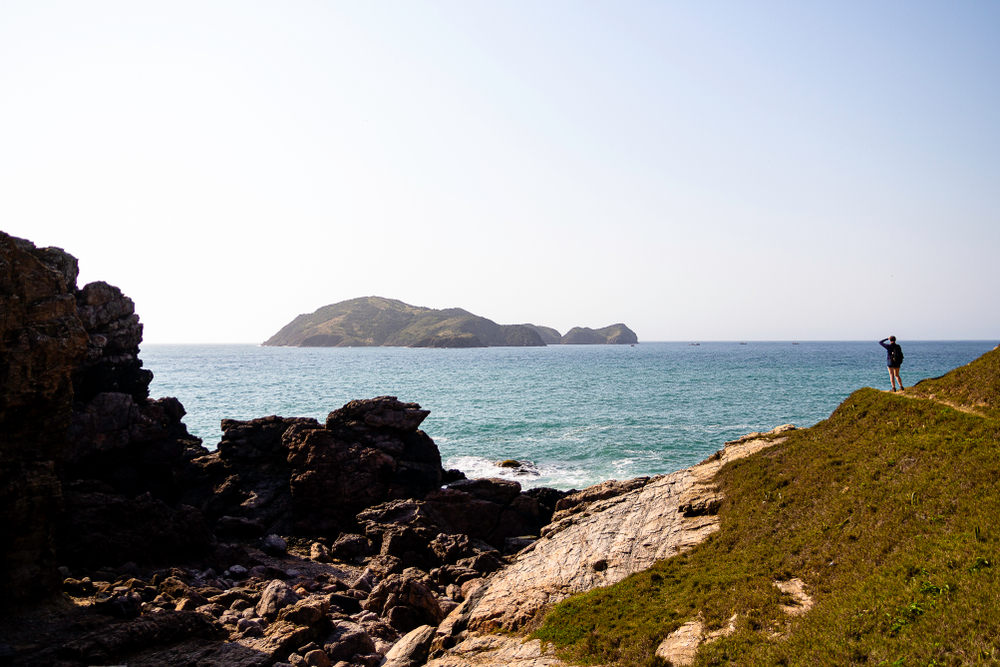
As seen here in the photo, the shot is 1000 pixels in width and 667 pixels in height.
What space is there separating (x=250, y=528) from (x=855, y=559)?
98.2ft

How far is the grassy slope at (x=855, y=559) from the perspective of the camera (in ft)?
33.1

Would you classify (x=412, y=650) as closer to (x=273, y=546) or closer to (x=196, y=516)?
(x=273, y=546)

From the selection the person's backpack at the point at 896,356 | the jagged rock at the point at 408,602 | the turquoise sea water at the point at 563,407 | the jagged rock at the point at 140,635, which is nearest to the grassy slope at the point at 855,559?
the person's backpack at the point at 896,356

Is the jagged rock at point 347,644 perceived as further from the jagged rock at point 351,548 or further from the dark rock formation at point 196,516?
the jagged rock at point 351,548

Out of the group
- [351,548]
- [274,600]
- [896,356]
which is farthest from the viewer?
[351,548]

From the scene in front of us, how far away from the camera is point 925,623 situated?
9820mm

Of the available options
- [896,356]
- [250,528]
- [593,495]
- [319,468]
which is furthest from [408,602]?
[896,356]

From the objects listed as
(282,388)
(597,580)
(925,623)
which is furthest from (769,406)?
(282,388)

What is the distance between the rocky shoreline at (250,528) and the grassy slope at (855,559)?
6.25 ft

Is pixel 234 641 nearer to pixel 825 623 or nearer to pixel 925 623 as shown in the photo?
pixel 825 623

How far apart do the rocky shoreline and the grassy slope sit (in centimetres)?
191

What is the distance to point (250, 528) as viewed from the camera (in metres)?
30.8

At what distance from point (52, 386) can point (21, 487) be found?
394cm

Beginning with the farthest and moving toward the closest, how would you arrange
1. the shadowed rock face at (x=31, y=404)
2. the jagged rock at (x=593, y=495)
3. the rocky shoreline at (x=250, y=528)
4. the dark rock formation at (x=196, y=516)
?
the jagged rock at (x=593, y=495), the shadowed rock face at (x=31, y=404), the dark rock formation at (x=196, y=516), the rocky shoreline at (x=250, y=528)
